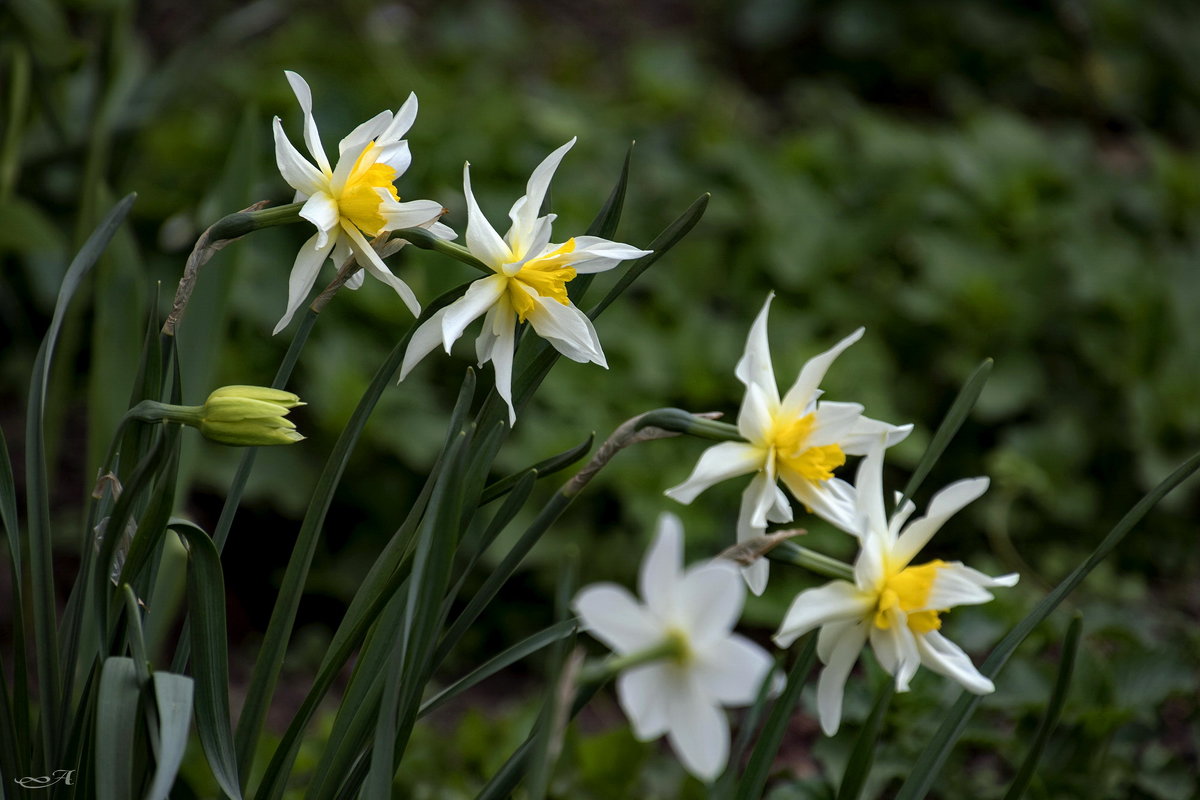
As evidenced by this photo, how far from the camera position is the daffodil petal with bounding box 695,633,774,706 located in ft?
1.68

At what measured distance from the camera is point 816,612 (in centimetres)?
66

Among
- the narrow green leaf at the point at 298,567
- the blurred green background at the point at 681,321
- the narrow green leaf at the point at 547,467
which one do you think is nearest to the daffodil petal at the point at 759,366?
the narrow green leaf at the point at 547,467

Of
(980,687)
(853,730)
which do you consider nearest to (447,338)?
(980,687)

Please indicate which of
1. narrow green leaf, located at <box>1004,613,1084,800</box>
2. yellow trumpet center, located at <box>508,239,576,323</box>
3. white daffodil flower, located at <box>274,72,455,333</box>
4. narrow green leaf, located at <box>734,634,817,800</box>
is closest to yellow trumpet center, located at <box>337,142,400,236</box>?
white daffodil flower, located at <box>274,72,455,333</box>

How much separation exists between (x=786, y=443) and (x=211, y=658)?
0.44 meters

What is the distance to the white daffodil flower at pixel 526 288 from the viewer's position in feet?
2.44

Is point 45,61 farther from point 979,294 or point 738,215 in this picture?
point 979,294

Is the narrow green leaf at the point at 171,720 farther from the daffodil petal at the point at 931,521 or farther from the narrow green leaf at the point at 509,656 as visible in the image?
the daffodil petal at the point at 931,521

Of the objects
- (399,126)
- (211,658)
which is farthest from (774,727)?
(399,126)

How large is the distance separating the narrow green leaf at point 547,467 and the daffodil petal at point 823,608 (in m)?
0.18

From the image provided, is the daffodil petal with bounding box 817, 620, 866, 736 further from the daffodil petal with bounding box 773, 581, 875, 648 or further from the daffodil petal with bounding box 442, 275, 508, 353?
the daffodil petal with bounding box 442, 275, 508, 353

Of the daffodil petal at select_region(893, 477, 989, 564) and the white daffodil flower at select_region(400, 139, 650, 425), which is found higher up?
the white daffodil flower at select_region(400, 139, 650, 425)

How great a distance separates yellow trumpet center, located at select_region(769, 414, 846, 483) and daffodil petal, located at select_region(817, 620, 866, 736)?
10 centimetres

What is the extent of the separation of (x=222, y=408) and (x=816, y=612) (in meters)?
0.40
